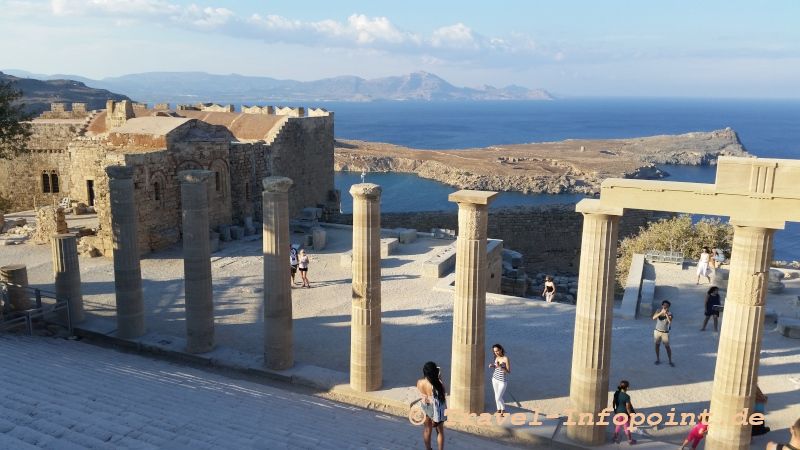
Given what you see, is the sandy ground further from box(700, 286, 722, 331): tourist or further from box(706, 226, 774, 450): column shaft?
box(706, 226, 774, 450): column shaft

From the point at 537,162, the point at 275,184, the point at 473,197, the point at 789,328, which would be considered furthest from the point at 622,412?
the point at 537,162

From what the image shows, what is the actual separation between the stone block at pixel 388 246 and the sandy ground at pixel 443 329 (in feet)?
1.16

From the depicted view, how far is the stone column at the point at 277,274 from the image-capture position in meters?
10.1

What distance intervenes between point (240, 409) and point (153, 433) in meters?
1.83

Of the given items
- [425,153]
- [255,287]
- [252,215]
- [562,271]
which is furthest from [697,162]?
[255,287]

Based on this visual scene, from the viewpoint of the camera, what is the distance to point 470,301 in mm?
8641

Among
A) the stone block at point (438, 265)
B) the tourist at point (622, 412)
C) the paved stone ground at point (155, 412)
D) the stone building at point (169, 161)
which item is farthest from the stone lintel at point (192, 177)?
the stone building at point (169, 161)

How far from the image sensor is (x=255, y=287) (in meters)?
16.2

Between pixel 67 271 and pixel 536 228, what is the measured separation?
24.1 m

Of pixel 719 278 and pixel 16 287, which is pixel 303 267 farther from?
pixel 719 278

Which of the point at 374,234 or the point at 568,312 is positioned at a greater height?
the point at 374,234

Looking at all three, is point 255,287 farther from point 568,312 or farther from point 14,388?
point 14,388

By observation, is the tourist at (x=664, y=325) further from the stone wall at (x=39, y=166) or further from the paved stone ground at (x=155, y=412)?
the stone wall at (x=39, y=166)

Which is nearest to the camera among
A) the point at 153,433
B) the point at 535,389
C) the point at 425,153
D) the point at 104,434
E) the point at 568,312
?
the point at 104,434
